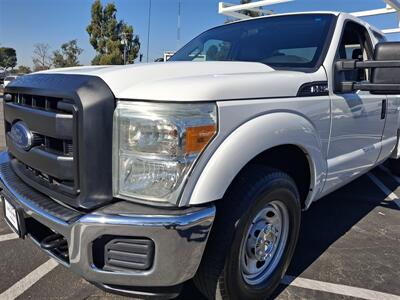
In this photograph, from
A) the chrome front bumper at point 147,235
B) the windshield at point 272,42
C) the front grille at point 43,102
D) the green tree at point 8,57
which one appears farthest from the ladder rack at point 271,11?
the green tree at point 8,57

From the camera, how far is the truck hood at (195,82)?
177 centimetres

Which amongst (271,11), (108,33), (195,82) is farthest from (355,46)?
(108,33)

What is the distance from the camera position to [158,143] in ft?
5.69

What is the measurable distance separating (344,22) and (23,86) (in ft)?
8.18

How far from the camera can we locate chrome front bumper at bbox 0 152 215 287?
67.0 inches

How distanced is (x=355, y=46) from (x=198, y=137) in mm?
2388

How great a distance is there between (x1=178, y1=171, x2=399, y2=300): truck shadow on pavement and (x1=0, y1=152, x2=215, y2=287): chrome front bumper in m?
0.79

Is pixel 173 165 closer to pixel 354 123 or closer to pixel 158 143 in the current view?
pixel 158 143

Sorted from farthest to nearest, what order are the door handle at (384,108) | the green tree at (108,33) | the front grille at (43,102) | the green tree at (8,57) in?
1. the green tree at (8,57)
2. the green tree at (108,33)
3. the door handle at (384,108)
4. the front grille at (43,102)

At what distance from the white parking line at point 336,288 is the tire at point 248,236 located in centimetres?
22

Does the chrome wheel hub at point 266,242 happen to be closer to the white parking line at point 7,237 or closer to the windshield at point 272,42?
the windshield at point 272,42

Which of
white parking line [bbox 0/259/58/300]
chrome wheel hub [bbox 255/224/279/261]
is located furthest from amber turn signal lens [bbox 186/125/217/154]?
white parking line [bbox 0/259/58/300]

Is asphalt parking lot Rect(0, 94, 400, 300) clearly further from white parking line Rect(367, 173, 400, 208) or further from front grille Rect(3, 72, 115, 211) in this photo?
front grille Rect(3, 72, 115, 211)

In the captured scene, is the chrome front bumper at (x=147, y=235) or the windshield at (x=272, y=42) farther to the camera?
the windshield at (x=272, y=42)
